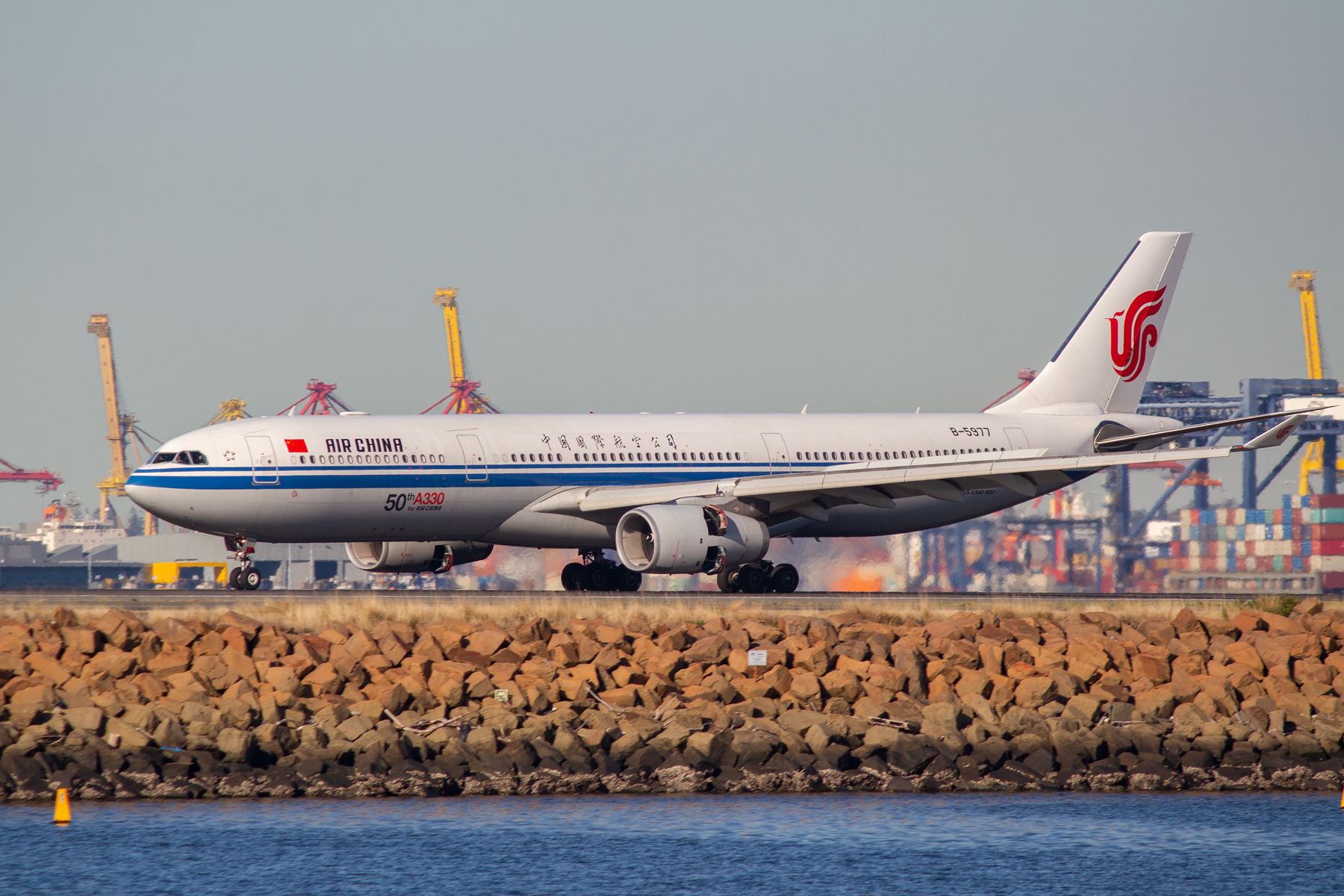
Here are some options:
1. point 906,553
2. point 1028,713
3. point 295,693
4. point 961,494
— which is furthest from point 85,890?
point 906,553

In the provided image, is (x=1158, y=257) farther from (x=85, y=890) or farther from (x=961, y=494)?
(x=85, y=890)

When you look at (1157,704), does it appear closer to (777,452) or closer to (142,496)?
(777,452)

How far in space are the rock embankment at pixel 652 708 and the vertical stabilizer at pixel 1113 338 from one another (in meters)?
18.1

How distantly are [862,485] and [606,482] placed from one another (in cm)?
567

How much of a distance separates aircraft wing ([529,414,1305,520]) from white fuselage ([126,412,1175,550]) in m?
0.63

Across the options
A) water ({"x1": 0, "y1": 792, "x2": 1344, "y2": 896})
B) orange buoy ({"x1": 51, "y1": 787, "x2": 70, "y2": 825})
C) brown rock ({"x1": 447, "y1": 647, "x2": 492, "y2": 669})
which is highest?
brown rock ({"x1": 447, "y1": 647, "x2": 492, "y2": 669})

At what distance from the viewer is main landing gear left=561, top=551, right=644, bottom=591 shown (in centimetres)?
4050

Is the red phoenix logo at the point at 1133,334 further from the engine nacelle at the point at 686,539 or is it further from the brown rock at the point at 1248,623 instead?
Answer: the brown rock at the point at 1248,623

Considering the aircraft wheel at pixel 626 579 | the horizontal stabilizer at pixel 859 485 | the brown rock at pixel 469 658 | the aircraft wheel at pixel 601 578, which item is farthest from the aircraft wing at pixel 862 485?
the brown rock at pixel 469 658

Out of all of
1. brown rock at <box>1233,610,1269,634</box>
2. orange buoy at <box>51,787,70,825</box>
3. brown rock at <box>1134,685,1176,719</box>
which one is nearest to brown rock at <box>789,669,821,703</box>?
brown rock at <box>1134,685,1176,719</box>

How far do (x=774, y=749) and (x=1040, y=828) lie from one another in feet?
12.3

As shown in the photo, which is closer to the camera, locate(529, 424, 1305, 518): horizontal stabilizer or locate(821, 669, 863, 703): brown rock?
locate(821, 669, 863, 703): brown rock

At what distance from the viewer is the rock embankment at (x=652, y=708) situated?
75.7 feet

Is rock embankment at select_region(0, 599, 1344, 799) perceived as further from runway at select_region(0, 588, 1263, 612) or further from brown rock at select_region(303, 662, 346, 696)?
runway at select_region(0, 588, 1263, 612)
